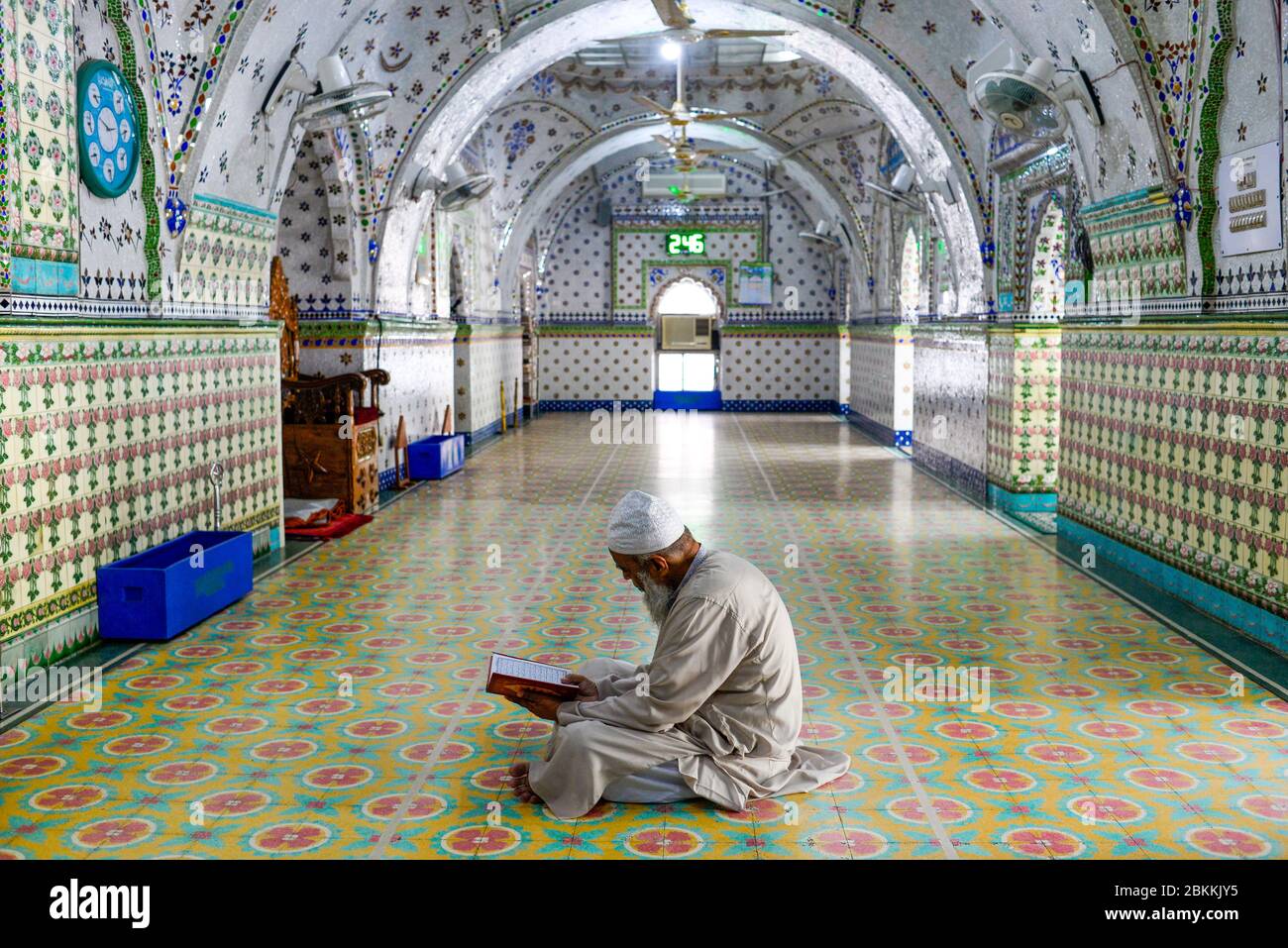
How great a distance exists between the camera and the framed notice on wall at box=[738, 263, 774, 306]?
22.0 metres

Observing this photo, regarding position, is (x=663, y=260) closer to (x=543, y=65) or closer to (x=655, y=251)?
(x=655, y=251)

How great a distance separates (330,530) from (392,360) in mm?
3206

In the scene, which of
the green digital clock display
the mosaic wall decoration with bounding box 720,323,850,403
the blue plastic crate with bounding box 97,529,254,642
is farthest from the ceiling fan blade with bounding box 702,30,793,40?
the mosaic wall decoration with bounding box 720,323,850,403

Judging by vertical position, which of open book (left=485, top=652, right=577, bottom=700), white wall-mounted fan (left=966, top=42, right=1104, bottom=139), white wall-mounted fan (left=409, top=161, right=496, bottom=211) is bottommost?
open book (left=485, top=652, right=577, bottom=700)

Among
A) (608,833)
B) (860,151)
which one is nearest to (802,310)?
(860,151)

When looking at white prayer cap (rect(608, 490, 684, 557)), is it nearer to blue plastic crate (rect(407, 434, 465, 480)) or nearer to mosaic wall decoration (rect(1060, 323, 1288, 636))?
mosaic wall decoration (rect(1060, 323, 1288, 636))

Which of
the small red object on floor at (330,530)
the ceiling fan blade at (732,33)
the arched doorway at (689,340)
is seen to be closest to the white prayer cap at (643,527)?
the small red object on floor at (330,530)

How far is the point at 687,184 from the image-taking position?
746 inches

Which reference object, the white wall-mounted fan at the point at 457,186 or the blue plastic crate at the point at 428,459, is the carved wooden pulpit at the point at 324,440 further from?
the white wall-mounted fan at the point at 457,186

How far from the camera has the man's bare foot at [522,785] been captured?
380cm

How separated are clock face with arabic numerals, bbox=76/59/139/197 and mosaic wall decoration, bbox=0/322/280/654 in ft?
2.50

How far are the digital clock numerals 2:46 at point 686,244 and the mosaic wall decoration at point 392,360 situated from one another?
8.76 meters

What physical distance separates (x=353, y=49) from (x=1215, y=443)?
6.80 metres

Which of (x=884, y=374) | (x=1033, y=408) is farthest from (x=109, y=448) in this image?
(x=884, y=374)
